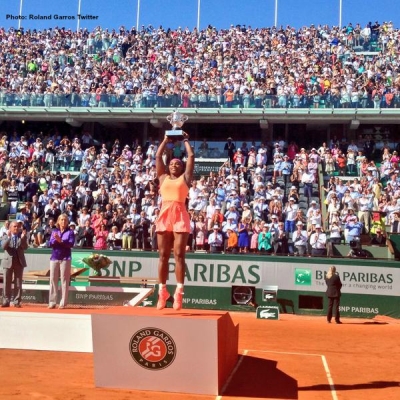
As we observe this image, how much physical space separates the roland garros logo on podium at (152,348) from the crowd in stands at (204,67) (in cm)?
2116

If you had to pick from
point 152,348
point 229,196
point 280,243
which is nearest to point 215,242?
point 280,243

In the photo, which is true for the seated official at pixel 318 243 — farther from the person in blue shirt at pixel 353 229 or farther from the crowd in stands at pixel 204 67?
the crowd in stands at pixel 204 67

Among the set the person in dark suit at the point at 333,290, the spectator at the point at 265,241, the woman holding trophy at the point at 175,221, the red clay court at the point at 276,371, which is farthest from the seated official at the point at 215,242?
the woman holding trophy at the point at 175,221

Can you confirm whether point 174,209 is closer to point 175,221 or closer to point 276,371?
point 175,221

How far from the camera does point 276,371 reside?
32.8 ft

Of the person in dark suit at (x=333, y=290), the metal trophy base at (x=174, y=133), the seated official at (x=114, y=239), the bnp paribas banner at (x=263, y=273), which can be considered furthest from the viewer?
the seated official at (x=114, y=239)

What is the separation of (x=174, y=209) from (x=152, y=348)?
6.16 ft

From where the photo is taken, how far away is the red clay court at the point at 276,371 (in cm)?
802

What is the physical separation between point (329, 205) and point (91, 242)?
8.70 m

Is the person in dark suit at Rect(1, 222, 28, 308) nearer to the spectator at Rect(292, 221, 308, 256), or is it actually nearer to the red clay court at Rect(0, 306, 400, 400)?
the red clay court at Rect(0, 306, 400, 400)

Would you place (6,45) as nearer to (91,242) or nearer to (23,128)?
(23,128)

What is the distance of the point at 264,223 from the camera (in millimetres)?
21234

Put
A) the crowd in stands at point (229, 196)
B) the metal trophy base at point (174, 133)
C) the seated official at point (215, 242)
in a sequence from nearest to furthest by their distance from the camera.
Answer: the metal trophy base at point (174, 133), the seated official at point (215, 242), the crowd in stands at point (229, 196)

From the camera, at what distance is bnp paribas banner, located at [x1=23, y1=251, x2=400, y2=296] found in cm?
1970
